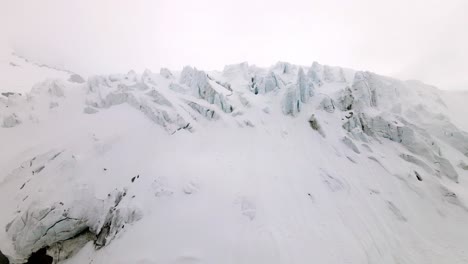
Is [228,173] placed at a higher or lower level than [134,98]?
lower

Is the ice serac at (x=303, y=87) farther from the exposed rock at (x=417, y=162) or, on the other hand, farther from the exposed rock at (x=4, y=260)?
the exposed rock at (x=4, y=260)

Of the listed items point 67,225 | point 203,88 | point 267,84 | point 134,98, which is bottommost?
point 67,225

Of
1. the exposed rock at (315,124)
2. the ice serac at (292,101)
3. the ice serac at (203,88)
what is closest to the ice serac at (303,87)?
the ice serac at (292,101)

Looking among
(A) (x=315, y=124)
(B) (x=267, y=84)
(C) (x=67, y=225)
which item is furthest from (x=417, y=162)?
(C) (x=67, y=225)

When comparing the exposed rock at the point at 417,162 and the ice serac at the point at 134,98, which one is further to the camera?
the ice serac at the point at 134,98

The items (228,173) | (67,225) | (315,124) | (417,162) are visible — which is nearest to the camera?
(67,225)

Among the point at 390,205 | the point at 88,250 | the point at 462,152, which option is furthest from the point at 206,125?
the point at 462,152

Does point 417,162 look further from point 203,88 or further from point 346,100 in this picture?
point 203,88

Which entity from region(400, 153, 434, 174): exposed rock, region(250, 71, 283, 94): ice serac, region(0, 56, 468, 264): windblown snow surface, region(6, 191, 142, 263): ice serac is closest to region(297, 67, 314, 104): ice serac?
region(0, 56, 468, 264): windblown snow surface
